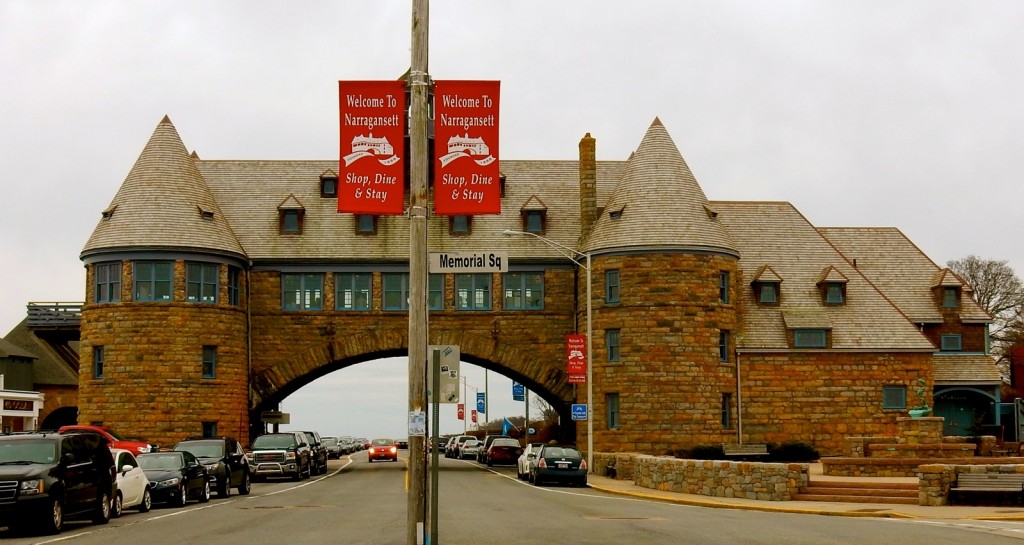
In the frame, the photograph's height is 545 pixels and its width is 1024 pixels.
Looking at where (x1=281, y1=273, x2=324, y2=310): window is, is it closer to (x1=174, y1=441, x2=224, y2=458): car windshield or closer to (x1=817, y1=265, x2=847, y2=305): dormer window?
(x1=174, y1=441, x2=224, y2=458): car windshield

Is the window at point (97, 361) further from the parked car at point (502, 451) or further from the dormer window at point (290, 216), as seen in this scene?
the parked car at point (502, 451)

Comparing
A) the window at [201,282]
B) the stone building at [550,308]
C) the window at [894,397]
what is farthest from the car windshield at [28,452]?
the window at [894,397]

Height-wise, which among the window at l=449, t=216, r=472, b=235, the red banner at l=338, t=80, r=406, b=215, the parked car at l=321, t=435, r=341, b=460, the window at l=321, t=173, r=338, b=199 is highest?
the window at l=321, t=173, r=338, b=199

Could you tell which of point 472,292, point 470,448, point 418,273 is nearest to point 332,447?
point 470,448

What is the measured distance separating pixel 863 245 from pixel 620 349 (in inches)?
697

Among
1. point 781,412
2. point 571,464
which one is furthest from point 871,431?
point 571,464

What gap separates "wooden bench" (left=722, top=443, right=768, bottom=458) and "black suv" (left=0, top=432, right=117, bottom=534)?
1031 inches

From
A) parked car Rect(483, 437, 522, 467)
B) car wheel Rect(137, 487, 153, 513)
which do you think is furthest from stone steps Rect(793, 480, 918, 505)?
parked car Rect(483, 437, 522, 467)

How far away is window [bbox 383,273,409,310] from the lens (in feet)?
170

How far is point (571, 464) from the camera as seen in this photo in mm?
37250

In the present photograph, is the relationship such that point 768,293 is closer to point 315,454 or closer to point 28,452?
point 315,454

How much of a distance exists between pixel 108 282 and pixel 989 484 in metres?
34.3

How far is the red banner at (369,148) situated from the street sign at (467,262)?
86 centimetres

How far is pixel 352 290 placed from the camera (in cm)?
5184
